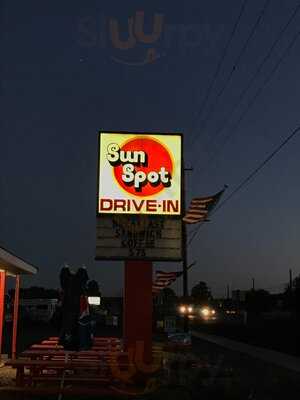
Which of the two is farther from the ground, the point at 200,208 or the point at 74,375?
the point at 200,208

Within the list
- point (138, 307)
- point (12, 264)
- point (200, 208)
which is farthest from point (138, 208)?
point (200, 208)

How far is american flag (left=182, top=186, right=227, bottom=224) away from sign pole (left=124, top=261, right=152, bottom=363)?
5.28 meters

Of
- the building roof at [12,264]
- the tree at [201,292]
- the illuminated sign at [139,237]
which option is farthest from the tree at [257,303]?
the illuminated sign at [139,237]

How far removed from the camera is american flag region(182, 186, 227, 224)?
66.4ft

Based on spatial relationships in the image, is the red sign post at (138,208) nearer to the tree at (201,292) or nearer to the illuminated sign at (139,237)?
the illuminated sign at (139,237)

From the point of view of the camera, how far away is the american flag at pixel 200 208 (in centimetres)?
2023

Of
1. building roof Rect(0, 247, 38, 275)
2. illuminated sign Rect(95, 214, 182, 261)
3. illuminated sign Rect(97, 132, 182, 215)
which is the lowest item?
building roof Rect(0, 247, 38, 275)

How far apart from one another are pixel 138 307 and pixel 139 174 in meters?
3.15

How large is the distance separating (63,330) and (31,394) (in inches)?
81.4

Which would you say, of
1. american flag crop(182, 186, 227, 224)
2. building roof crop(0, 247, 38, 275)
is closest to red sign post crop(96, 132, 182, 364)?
building roof crop(0, 247, 38, 275)

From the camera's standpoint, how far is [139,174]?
1525 cm

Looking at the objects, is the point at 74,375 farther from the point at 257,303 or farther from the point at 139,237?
the point at 257,303

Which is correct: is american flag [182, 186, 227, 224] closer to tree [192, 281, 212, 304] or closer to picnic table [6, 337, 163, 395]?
picnic table [6, 337, 163, 395]

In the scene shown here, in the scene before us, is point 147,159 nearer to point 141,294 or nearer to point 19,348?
point 141,294
